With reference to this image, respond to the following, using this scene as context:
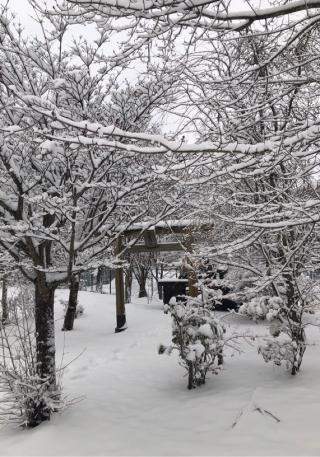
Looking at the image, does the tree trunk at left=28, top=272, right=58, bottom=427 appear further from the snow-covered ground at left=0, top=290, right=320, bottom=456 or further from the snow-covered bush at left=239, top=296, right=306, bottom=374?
the snow-covered bush at left=239, top=296, right=306, bottom=374

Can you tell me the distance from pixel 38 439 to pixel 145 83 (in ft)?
12.6

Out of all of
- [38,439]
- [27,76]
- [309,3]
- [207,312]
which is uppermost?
[27,76]

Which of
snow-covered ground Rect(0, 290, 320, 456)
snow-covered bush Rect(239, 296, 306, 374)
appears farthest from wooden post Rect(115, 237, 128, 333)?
snow-covered bush Rect(239, 296, 306, 374)

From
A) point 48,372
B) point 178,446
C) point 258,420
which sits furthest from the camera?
point 48,372

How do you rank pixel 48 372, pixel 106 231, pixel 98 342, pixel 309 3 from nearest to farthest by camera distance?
1. pixel 309 3
2. pixel 48 372
3. pixel 106 231
4. pixel 98 342

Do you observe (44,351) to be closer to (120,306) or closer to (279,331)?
(279,331)

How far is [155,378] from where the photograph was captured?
6.09 m

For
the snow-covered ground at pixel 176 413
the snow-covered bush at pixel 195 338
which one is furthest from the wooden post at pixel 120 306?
the snow-covered bush at pixel 195 338

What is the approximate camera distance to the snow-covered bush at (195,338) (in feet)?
17.5

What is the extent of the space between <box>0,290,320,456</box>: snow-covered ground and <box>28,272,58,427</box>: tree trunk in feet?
0.52

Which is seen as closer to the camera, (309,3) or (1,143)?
(309,3)

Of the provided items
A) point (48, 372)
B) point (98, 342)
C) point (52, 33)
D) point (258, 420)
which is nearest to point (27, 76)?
point (52, 33)

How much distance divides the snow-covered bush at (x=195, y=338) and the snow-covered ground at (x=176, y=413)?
0.23m

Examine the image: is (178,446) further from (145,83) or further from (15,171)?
(145,83)
